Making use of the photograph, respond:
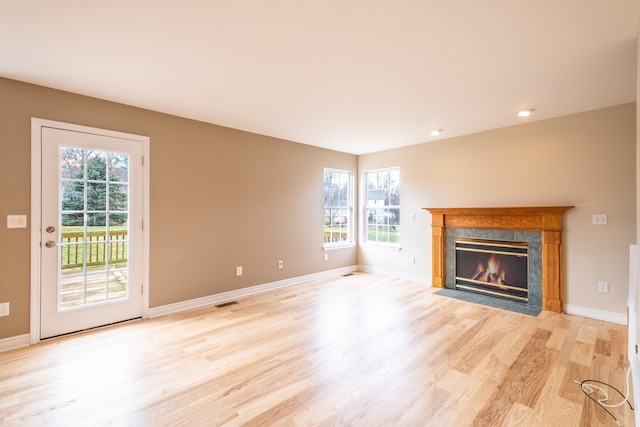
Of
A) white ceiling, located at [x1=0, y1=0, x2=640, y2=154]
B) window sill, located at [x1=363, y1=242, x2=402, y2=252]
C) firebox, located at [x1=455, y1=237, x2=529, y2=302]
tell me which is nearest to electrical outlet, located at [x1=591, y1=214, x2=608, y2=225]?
firebox, located at [x1=455, y1=237, x2=529, y2=302]

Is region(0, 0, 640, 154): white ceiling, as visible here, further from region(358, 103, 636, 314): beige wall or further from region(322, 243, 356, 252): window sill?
region(322, 243, 356, 252): window sill

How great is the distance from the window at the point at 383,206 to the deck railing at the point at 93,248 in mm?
4141

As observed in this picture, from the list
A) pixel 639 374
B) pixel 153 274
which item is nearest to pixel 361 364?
pixel 639 374

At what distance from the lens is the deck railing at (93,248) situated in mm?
2938

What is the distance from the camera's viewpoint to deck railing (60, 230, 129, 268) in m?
2.94

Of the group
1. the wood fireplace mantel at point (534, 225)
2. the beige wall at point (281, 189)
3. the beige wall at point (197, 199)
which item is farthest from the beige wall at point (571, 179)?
the beige wall at point (197, 199)

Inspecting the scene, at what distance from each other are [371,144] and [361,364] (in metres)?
3.69

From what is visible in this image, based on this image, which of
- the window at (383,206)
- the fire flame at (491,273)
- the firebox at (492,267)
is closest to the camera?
the firebox at (492,267)

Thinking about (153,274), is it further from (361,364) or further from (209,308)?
(361,364)

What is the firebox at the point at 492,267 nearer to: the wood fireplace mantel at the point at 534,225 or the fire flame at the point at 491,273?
the fire flame at the point at 491,273

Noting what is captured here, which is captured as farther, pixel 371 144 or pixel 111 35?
pixel 371 144

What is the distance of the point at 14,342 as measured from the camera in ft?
8.75

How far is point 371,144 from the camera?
5.12 metres

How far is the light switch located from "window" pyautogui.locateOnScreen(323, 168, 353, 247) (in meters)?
3.91
